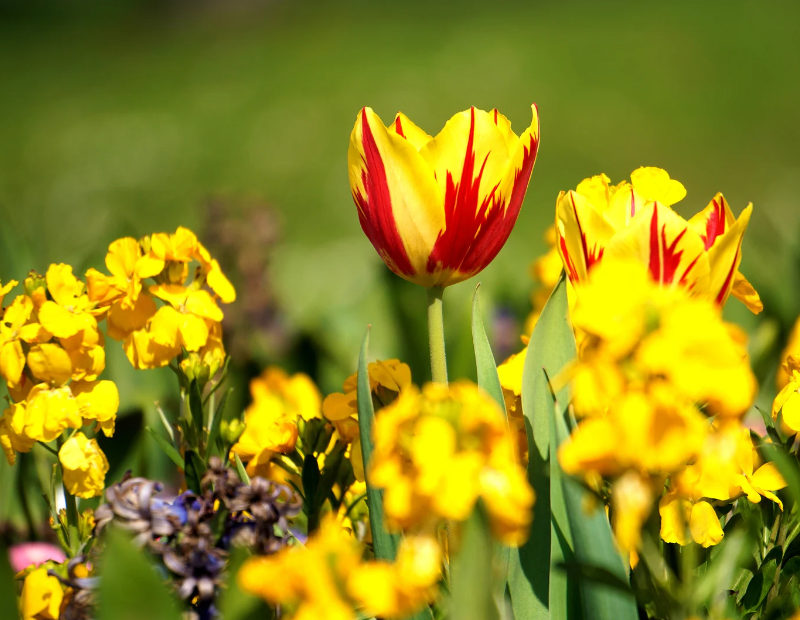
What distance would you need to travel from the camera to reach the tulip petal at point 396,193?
2.50ft

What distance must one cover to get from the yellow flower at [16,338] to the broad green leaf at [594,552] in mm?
433

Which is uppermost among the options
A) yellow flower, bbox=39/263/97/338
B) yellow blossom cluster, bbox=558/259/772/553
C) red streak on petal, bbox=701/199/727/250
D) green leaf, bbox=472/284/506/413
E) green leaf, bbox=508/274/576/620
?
yellow flower, bbox=39/263/97/338

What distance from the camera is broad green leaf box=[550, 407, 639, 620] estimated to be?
0.63 m

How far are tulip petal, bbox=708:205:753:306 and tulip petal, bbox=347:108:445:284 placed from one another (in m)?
0.22

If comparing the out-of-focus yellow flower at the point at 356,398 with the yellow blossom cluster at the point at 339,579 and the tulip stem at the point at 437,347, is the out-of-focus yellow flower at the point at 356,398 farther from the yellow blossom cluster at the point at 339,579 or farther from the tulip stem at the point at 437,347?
the yellow blossom cluster at the point at 339,579

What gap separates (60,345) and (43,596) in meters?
0.22

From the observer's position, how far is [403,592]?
47 centimetres

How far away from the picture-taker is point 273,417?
979 mm

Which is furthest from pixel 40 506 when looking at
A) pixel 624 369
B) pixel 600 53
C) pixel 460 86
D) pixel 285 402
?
pixel 600 53

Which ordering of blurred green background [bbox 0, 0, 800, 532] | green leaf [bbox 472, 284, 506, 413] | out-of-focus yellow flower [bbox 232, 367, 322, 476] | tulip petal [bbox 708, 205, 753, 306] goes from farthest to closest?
1. blurred green background [bbox 0, 0, 800, 532]
2. out-of-focus yellow flower [bbox 232, 367, 322, 476]
3. green leaf [bbox 472, 284, 506, 413]
4. tulip petal [bbox 708, 205, 753, 306]

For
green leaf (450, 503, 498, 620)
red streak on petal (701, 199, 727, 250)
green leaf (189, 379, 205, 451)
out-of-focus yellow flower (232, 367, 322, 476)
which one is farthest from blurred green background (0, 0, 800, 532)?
green leaf (450, 503, 498, 620)

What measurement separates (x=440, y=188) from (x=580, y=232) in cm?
12

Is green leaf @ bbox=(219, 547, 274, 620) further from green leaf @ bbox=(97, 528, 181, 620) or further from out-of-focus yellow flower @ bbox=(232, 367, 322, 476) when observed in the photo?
out-of-focus yellow flower @ bbox=(232, 367, 322, 476)

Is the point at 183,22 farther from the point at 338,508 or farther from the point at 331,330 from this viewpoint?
Answer: the point at 338,508
